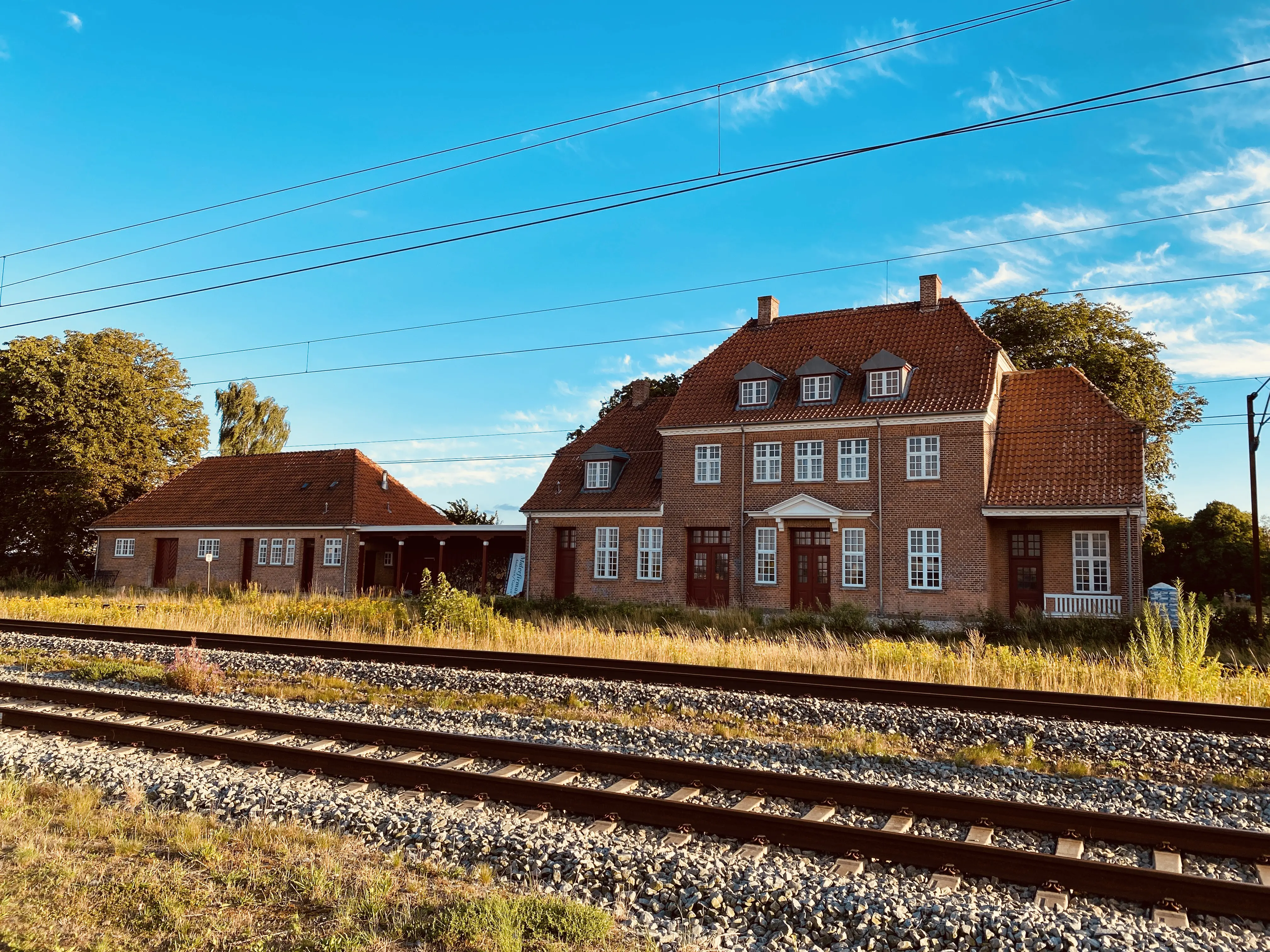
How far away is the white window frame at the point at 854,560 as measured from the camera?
2808 centimetres

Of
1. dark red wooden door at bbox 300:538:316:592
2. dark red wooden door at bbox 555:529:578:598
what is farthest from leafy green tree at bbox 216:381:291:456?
dark red wooden door at bbox 555:529:578:598

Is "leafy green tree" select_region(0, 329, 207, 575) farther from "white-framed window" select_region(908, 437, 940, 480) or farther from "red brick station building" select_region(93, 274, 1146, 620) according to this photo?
"white-framed window" select_region(908, 437, 940, 480)

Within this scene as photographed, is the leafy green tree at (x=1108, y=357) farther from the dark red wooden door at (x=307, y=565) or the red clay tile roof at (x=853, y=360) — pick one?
the dark red wooden door at (x=307, y=565)

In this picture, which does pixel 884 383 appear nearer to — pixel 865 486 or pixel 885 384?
pixel 885 384

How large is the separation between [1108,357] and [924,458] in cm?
1146

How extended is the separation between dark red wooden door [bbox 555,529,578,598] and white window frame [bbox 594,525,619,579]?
1050 mm

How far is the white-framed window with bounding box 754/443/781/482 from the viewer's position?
1186 inches

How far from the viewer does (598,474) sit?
34.1 meters

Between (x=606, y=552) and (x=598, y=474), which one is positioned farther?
(x=598, y=474)

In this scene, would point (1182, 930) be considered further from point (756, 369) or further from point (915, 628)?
point (756, 369)

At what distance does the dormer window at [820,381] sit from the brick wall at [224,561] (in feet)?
68.3

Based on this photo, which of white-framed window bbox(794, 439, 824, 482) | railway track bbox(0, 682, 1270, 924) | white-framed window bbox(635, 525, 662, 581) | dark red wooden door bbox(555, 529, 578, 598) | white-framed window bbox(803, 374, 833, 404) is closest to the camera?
railway track bbox(0, 682, 1270, 924)

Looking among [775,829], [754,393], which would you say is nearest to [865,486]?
[754,393]

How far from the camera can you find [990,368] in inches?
1097
